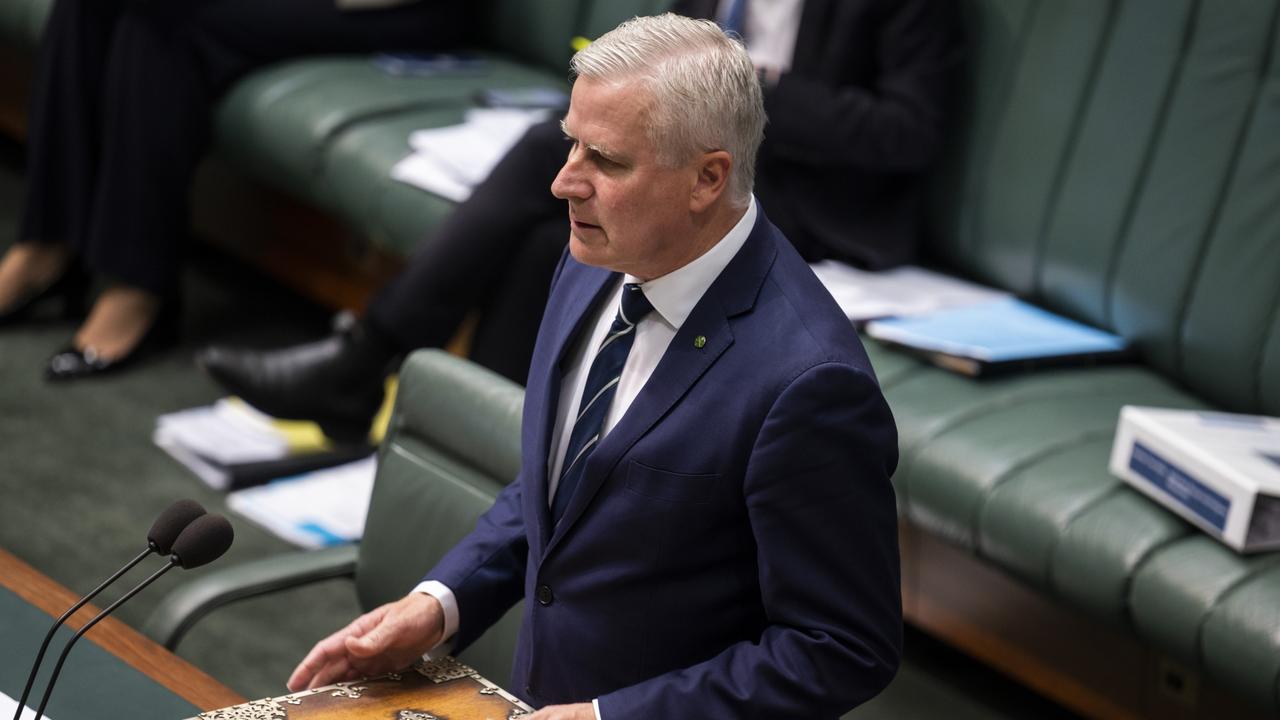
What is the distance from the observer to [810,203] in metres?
3.37

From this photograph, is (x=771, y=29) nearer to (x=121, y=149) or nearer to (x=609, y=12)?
(x=609, y=12)

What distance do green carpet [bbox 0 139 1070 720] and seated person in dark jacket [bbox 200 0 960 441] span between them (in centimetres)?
30

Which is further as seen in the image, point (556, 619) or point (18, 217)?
point (18, 217)

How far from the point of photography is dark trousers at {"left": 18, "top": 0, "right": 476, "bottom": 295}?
3.81 m

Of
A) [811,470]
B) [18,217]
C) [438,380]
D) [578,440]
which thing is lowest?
[18,217]

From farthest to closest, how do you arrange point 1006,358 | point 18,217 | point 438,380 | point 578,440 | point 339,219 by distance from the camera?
point 18,217 < point 339,219 < point 1006,358 < point 438,380 < point 578,440

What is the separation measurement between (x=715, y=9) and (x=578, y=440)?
1971 mm

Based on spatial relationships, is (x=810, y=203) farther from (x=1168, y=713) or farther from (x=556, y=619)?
(x=556, y=619)

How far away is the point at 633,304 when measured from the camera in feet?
5.11

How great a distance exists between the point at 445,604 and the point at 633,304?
360mm

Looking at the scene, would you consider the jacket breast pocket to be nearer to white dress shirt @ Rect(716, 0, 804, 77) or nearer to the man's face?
the man's face

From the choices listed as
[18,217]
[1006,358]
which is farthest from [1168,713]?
[18,217]

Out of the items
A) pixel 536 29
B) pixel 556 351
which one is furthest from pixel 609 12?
pixel 556 351

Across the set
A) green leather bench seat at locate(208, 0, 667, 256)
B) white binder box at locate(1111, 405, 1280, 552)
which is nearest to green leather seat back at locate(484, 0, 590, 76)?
green leather bench seat at locate(208, 0, 667, 256)
